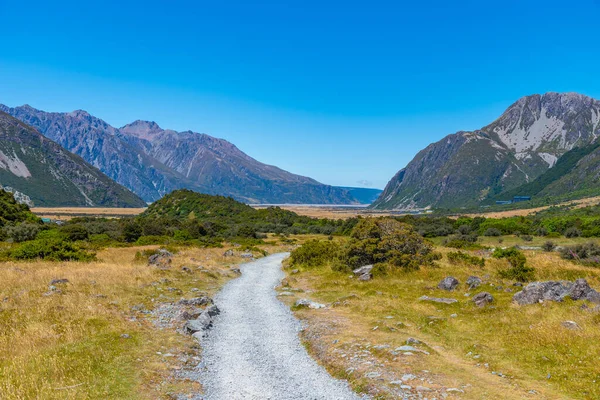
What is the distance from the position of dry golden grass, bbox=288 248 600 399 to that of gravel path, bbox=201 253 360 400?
845mm

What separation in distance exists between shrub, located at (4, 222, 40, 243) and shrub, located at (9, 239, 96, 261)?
16.1 metres

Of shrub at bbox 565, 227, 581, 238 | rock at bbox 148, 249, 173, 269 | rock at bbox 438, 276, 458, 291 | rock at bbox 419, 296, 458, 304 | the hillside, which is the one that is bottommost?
rock at bbox 148, 249, 173, 269

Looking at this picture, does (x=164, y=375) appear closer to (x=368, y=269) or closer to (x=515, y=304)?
(x=515, y=304)

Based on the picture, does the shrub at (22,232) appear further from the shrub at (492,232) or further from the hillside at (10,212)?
the shrub at (492,232)

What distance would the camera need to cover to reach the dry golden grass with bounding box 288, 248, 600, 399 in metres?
10.7

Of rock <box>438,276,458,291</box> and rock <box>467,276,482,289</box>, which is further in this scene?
rock <box>438,276,458,291</box>

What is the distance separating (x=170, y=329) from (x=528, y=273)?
25188 millimetres

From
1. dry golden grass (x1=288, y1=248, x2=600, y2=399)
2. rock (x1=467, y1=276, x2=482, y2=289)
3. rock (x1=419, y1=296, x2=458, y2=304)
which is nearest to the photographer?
dry golden grass (x1=288, y1=248, x2=600, y2=399)

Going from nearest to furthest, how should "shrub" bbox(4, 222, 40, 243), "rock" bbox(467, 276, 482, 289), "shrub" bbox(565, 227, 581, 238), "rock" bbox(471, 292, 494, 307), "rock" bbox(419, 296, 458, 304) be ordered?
1. "rock" bbox(471, 292, 494, 307)
2. "rock" bbox(419, 296, 458, 304)
3. "rock" bbox(467, 276, 482, 289)
4. "shrub" bbox(4, 222, 40, 243)
5. "shrub" bbox(565, 227, 581, 238)

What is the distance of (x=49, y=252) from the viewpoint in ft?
117

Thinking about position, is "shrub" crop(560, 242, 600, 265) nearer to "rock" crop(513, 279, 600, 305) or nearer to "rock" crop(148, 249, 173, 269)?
"rock" crop(513, 279, 600, 305)

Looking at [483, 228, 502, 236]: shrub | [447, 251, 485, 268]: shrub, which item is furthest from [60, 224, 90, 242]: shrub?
[483, 228, 502, 236]: shrub

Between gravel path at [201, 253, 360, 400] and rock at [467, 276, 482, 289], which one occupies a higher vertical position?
rock at [467, 276, 482, 289]

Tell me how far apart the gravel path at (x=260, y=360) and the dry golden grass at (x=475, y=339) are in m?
0.85
